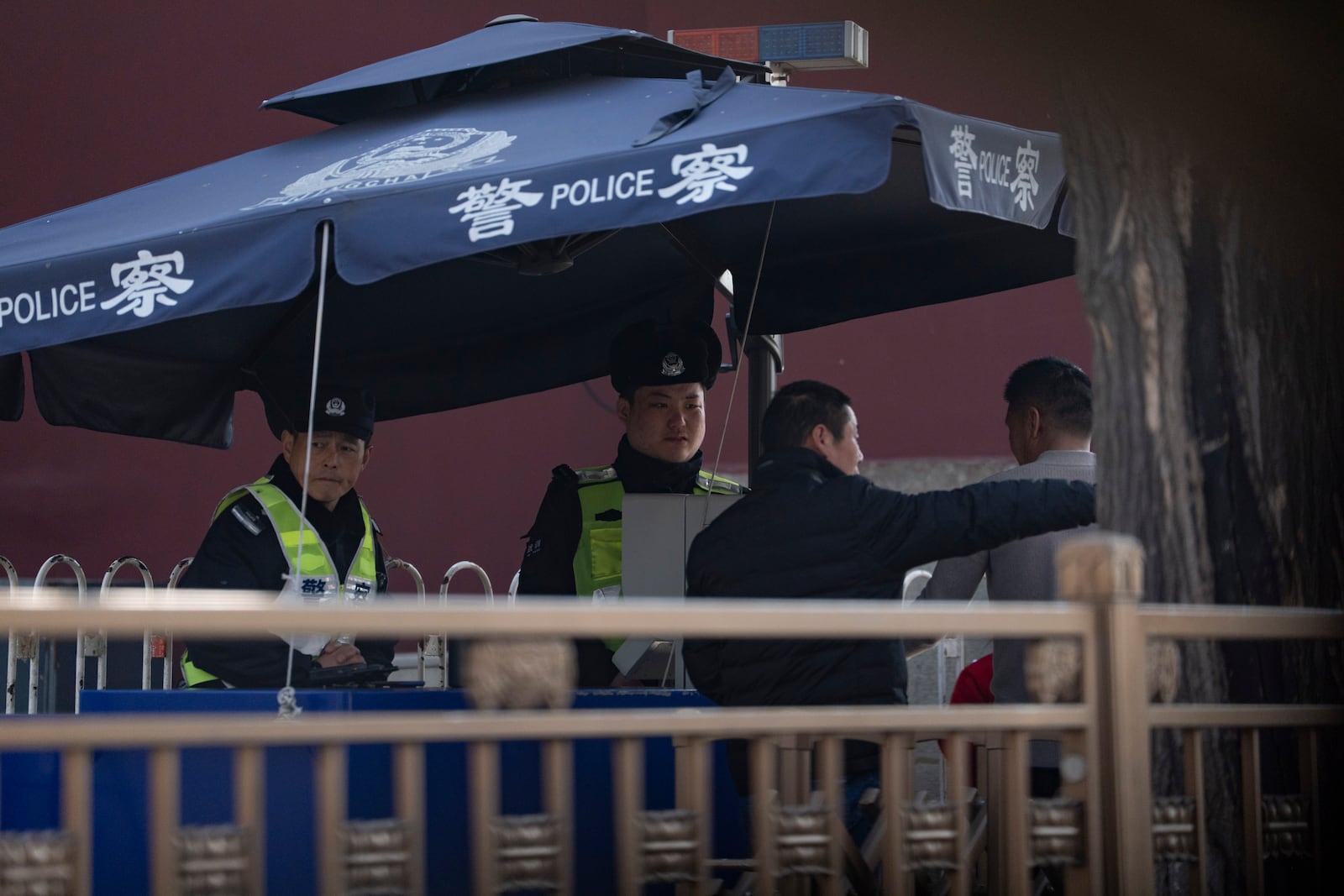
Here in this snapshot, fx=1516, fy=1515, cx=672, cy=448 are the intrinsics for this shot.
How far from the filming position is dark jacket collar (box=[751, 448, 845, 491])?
3.78 metres

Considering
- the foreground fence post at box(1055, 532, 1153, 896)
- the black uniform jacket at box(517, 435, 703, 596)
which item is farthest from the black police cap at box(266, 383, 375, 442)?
the foreground fence post at box(1055, 532, 1153, 896)

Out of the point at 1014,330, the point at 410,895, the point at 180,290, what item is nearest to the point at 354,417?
the point at 180,290

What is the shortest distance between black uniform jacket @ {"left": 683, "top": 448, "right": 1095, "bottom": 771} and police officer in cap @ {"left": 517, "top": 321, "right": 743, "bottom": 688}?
3.96 feet

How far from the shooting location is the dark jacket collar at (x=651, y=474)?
5.12 metres

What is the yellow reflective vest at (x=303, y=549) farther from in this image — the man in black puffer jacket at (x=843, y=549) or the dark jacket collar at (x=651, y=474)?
the man in black puffer jacket at (x=843, y=549)

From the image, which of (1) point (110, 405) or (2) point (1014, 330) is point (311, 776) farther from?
(2) point (1014, 330)

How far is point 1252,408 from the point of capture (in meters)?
3.12

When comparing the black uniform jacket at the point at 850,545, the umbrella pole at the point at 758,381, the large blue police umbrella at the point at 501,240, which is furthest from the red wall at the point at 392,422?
the black uniform jacket at the point at 850,545

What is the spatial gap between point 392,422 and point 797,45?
144 inches

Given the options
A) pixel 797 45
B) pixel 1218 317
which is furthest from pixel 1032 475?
pixel 797 45

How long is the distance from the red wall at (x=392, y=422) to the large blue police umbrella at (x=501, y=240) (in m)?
1.43

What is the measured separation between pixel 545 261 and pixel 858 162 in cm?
145

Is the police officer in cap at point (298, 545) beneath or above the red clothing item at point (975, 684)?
above

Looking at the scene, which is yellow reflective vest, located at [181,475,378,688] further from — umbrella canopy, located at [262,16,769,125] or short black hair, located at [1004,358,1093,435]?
short black hair, located at [1004,358,1093,435]
